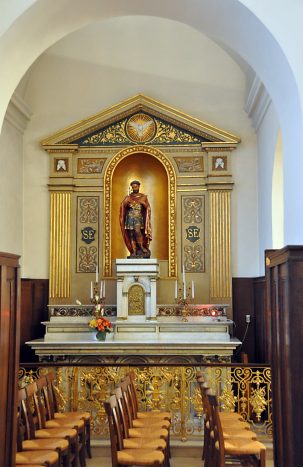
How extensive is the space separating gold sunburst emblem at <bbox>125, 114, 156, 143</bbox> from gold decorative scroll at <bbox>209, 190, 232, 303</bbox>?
1.52 meters

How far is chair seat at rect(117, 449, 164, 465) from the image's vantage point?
16.2ft

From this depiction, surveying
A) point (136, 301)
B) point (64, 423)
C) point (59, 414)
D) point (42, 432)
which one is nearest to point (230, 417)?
point (64, 423)

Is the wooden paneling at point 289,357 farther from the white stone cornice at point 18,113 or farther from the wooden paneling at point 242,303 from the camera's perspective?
the white stone cornice at point 18,113

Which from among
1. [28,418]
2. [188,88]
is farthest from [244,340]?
[28,418]

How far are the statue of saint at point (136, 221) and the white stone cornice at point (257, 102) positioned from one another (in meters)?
2.31

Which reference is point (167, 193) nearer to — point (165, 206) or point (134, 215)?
point (165, 206)

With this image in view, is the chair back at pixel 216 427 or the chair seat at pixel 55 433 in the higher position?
the chair back at pixel 216 427

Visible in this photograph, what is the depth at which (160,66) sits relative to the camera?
1079 cm

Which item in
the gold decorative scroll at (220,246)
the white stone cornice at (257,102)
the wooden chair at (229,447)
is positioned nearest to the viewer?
the wooden chair at (229,447)

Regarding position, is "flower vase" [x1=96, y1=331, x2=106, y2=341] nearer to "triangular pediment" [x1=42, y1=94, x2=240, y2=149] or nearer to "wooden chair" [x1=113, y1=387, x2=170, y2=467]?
"wooden chair" [x1=113, y1=387, x2=170, y2=467]

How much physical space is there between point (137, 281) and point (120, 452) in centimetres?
428

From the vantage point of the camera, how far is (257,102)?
9.57 m

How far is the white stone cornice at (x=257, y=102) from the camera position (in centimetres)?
897

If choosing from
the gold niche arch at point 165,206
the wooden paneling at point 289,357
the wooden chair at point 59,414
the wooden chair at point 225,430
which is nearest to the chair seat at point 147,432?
the wooden chair at point 225,430
